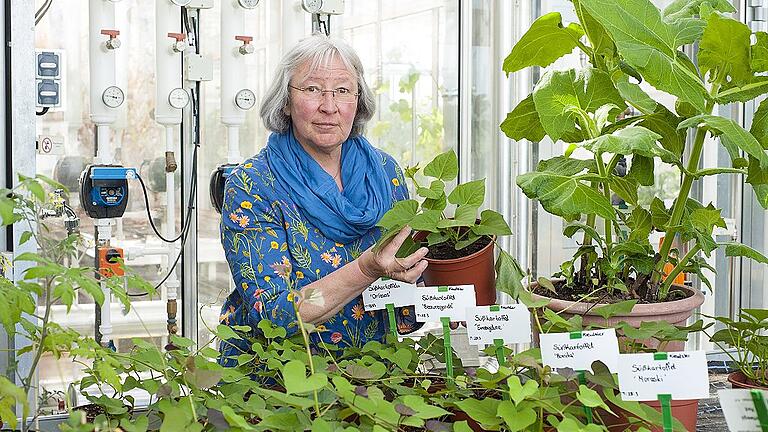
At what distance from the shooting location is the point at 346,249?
215 cm

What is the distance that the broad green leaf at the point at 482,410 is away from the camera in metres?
1.15

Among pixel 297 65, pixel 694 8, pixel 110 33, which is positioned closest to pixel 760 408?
pixel 694 8

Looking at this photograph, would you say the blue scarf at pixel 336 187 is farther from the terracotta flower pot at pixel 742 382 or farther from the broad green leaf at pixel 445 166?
the terracotta flower pot at pixel 742 382

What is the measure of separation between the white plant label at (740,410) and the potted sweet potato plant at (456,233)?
1.37ft

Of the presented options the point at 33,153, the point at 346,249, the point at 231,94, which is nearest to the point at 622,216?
the point at 346,249

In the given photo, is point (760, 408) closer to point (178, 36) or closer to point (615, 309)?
point (615, 309)

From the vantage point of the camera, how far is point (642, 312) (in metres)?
1.42

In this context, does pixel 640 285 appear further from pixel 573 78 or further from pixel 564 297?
pixel 573 78

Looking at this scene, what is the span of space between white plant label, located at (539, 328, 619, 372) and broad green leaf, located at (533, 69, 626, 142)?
0.43 m

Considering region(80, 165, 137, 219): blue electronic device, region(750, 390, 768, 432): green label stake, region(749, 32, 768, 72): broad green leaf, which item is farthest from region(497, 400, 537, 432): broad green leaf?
region(80, 165, 137, 219): blue electronic device

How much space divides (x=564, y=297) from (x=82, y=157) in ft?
7.58

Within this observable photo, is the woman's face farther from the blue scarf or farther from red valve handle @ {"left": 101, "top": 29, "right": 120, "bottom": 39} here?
red valve handle @ {"left": 101, "top": 29, "right": 120, "bottom": 39}

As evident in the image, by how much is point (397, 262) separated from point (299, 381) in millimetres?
587

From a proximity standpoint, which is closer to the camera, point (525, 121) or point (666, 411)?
point (666, 411)
